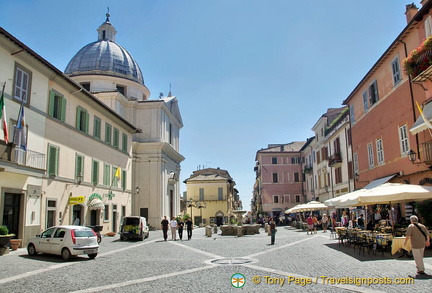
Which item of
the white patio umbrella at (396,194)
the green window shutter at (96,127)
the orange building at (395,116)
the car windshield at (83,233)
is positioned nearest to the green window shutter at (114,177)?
the green window shutter at (96,127)

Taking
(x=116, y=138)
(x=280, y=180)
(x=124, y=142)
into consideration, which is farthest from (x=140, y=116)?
(x=280, y=180)

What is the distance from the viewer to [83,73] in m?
46.3

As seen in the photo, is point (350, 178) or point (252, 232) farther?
point (350, 178)

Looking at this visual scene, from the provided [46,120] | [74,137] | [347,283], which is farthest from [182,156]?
[347,283]

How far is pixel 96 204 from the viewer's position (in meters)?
26.8

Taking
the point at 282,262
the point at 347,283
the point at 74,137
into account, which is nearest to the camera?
the point at 347,283

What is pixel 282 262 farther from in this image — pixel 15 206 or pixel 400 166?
pixel 15 206

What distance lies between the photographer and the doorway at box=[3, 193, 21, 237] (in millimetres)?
18047

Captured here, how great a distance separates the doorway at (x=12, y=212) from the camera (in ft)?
59.2

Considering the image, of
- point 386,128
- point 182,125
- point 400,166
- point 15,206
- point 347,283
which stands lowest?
point 347,283

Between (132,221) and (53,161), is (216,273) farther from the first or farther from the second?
(132,221)

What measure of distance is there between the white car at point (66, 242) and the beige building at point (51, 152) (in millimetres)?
3517

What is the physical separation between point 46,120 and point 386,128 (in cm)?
1937

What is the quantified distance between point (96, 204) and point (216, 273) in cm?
1777
